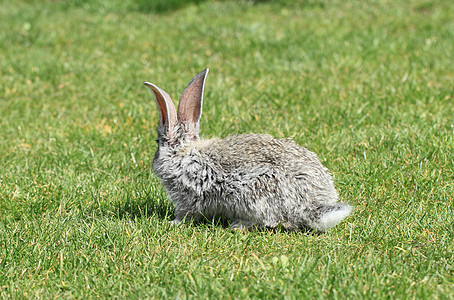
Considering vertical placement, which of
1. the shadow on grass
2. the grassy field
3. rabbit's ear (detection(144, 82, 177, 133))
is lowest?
the shadow on grass

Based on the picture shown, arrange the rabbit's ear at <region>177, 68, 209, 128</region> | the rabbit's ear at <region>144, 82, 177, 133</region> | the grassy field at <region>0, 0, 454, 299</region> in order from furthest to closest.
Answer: the rabbit's ear at <region>177, 68, 209, 128</region> → the rabbit's ear at <region>144, 82, 177, 133</region> → the grassy field at <region>0, 0, 454, 299</region>

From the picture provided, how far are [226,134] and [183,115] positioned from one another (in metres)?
1.70

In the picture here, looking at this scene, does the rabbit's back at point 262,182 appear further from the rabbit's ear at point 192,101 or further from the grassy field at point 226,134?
the rabbit's ear at point 192,101

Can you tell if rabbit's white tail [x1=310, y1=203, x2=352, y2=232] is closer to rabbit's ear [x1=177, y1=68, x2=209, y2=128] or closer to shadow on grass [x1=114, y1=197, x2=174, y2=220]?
shadow on grass [x1=114, y1=197, x2=174, y2=220]

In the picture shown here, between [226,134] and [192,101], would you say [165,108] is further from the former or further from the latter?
[226,134]

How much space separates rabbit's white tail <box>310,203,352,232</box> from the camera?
4.34 meters

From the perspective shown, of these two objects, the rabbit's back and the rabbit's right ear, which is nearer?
the rabbit's back

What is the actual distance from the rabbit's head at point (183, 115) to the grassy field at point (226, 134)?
66 cm

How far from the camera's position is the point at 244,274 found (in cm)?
387

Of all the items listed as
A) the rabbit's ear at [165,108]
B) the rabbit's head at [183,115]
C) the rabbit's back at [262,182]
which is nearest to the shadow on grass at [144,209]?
the rabbit's back at [262,182]

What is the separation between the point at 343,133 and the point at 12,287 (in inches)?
156

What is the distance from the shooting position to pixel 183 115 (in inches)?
197

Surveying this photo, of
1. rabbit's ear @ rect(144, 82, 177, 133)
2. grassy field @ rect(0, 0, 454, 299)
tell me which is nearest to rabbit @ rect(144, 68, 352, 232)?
rabbit's ear @ rect(144, 82, 177, 133)

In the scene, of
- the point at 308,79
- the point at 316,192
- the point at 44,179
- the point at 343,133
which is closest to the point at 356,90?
the point at 308,79
